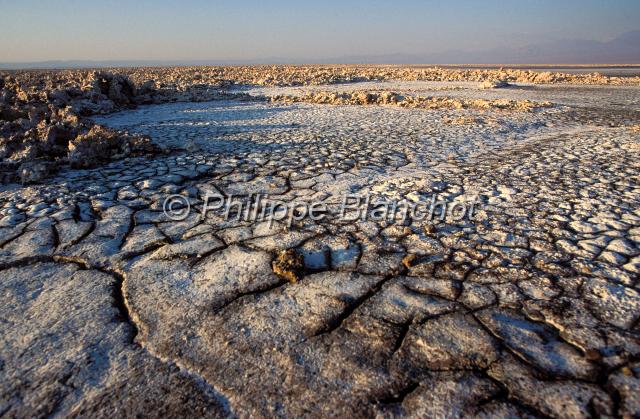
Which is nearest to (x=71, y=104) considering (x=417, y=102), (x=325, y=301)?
(x=417, y=102)

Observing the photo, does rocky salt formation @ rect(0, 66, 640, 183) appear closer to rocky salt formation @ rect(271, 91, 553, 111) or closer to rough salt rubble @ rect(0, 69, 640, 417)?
rocky salt formation @ rect(271, 91, 553, 111)

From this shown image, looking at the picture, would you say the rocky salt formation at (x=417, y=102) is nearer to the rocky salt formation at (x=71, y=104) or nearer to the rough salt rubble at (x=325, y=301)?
the rocky salt formation at (x=71, y=104)

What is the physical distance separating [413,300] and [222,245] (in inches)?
54.1

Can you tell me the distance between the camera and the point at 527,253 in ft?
8.23

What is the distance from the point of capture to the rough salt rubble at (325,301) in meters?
1.55

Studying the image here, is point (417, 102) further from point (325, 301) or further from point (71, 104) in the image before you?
point (325, 301)

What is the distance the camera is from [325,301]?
6.89 ft

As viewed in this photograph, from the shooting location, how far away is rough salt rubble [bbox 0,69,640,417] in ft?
5.10

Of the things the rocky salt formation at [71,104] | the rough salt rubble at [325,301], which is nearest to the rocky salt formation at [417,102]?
the rocky salt formation at [71,104]

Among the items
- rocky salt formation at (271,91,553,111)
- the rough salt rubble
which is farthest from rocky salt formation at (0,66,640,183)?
the rough salt rubble

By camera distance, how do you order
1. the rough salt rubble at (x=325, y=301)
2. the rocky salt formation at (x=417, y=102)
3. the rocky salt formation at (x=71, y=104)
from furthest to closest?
the rocky salt formation at (x=417, y=102), the rocky salt formation at (x=71, y=104), the rough salt rubble at (x=325, y=301)

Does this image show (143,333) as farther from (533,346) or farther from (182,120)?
(182,120)

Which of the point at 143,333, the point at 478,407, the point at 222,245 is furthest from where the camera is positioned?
the point at 222,245

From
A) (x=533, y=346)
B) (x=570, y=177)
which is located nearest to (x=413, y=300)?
(x=533, y=346)
